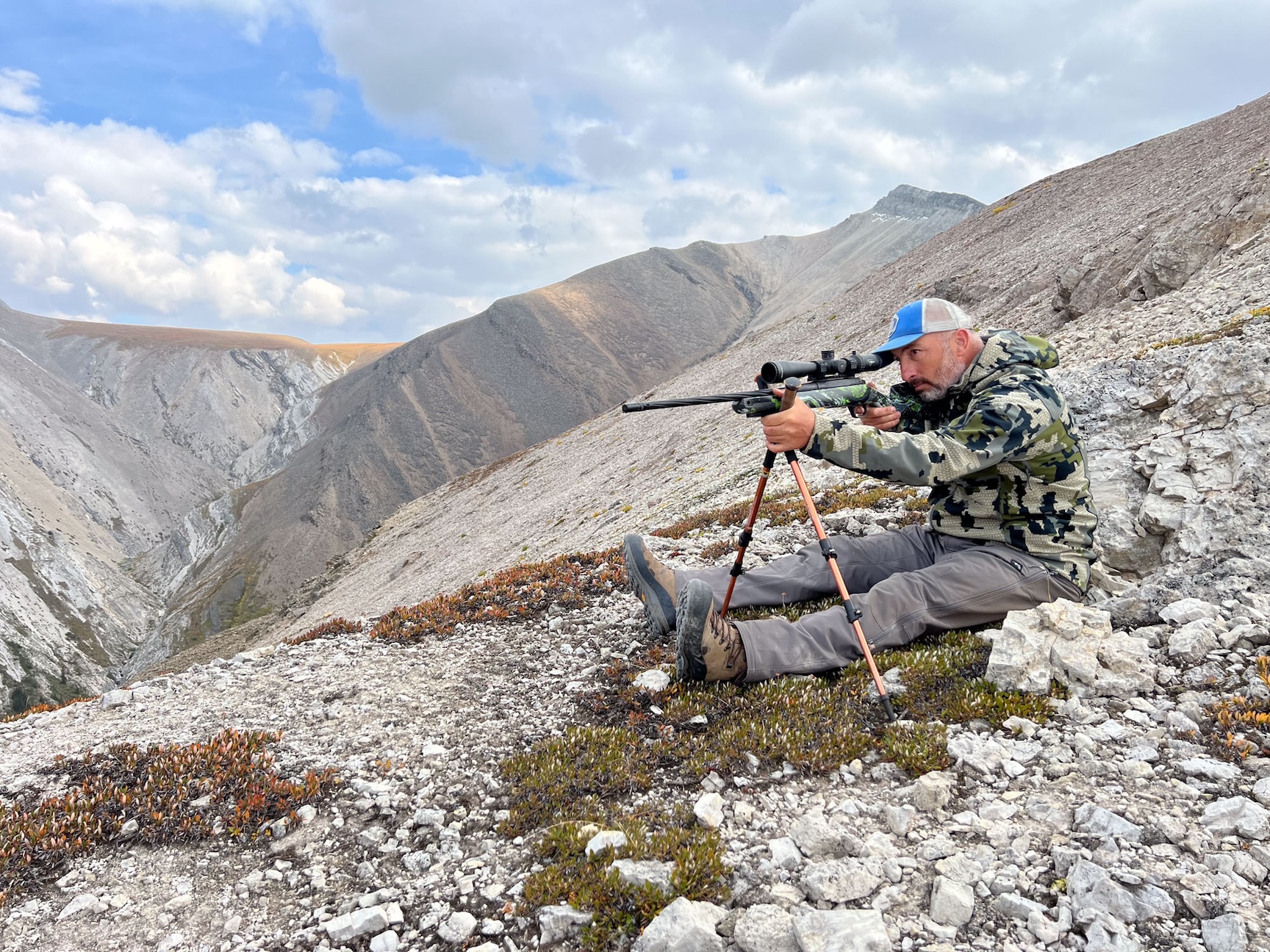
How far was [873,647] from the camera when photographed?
6676 mm

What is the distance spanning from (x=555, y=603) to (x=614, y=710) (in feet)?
12.5

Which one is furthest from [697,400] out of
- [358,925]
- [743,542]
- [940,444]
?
[358,925]

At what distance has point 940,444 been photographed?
20.0 ft

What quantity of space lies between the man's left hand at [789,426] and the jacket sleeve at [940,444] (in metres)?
0.13

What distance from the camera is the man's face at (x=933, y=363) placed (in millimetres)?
6836

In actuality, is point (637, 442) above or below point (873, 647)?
above

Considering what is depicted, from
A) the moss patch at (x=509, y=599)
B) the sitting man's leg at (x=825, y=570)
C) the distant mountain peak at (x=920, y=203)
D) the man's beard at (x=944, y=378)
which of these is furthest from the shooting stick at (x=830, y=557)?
the distant mountain peak at (x=920, y=203)

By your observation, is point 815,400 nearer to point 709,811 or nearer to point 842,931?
point 709,811

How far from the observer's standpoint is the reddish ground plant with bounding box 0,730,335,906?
5121mm

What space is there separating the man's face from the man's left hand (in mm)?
1497

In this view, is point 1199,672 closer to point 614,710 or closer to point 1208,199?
point 614,710

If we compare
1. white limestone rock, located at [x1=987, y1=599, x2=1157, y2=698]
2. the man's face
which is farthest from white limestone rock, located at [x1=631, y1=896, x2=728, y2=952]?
the man's face

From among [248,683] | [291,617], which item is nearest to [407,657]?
[248,683]

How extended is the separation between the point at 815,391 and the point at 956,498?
6.74ft
